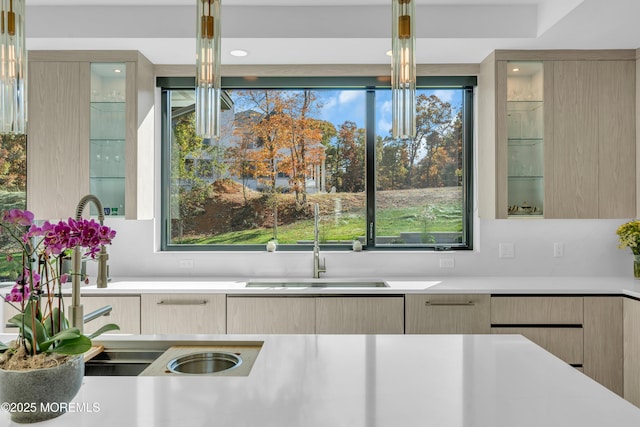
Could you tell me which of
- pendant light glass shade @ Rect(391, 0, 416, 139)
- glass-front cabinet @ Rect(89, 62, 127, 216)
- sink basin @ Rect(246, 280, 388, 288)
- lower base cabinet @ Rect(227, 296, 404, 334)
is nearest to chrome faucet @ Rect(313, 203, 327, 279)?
sink basin @ Rect(246, 280, 388, 288)

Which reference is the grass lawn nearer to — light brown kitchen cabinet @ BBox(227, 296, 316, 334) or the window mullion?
the window mullion

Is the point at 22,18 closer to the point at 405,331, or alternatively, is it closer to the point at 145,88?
the point at 145,88

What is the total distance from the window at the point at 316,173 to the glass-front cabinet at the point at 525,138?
18.1 inches

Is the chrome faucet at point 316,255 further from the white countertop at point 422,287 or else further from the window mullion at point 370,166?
the window mullion at point 370,166

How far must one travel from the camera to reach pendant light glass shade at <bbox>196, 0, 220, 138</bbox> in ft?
4.41

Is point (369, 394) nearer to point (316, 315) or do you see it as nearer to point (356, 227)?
point (316, 315)

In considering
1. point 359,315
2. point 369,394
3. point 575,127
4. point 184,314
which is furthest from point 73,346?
point 575,127

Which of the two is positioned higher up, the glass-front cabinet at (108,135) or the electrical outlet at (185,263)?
the glass-front cabinet at (108,135)

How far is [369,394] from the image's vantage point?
1268 millimetres

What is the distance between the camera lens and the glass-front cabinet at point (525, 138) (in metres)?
3.19

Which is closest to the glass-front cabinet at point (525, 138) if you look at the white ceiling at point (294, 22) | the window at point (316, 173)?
the white ceiling at point (294, 22)

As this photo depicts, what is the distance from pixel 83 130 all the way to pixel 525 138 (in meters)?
3.01

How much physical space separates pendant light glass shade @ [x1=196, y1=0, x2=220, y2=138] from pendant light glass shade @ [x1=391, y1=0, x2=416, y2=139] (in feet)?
1.70

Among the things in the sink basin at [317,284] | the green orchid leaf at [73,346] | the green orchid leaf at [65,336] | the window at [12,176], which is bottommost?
the sink basin at [317,284]
